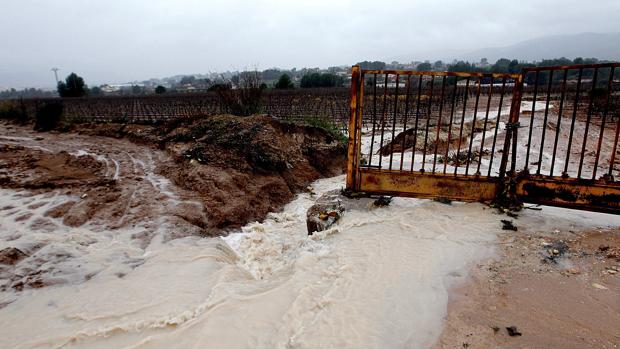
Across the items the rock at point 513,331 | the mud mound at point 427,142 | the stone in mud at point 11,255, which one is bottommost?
the stone in mud at point 11,255

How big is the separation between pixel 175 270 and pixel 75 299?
89 cm

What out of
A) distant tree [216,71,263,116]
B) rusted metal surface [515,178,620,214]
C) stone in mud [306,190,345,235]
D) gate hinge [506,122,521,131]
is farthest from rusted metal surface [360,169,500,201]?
distant tree [216,71,263,116]

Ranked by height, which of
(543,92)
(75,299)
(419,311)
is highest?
(543,92)

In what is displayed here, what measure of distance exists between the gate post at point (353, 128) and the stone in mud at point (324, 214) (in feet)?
1.26

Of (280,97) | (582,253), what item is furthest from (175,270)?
(280,97)

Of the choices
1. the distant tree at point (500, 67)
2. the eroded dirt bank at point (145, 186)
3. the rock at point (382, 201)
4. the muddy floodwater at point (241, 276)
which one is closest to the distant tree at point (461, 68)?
the distant tree at point (500, 67)

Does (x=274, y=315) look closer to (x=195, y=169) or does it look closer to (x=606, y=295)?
(x=606, y=295)

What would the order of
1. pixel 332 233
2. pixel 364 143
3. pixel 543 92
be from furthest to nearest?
pixel 543 92 < pixel 364 143 < pixel 332 233

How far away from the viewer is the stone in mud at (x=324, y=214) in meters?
4.61

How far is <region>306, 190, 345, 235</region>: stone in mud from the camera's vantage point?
4609 millimetres

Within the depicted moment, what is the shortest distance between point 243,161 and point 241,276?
3744mm

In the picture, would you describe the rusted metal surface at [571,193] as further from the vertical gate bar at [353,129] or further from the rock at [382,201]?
the vertical gate bar at [353,129]

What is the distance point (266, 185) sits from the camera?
6.70 metres

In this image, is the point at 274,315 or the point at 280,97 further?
the point at 280,97
